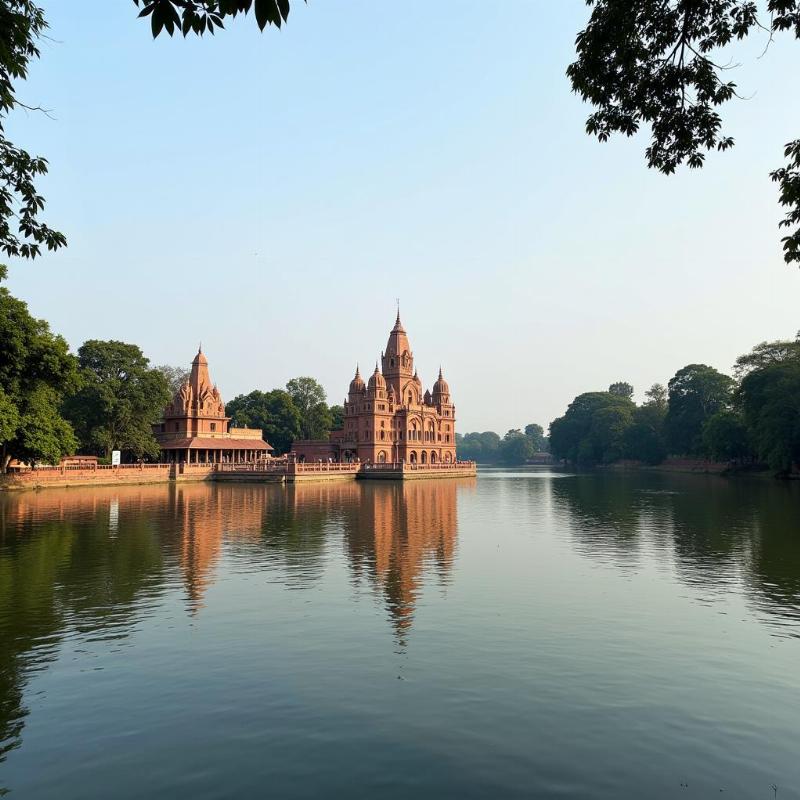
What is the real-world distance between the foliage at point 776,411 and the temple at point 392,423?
40.4 meters

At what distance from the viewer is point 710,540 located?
25641 mm

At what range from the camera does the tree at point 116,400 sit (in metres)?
60.5

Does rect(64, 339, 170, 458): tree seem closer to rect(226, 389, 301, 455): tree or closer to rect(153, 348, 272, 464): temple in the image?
rect(153, 348, 272, 464): temple

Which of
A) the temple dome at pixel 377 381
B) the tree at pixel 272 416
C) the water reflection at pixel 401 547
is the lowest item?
the water reflection at pixel 401 547

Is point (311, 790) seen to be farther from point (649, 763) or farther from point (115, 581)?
point (115, 581)

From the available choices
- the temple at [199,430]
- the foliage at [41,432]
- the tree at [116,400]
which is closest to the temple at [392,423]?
the temple at [199,430]

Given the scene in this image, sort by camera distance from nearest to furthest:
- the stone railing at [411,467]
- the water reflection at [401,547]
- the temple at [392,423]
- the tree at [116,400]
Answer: the water reflection at [401,547] → the tree at [116,400] → the stone railing at [411,467] → the temple at [392,423]

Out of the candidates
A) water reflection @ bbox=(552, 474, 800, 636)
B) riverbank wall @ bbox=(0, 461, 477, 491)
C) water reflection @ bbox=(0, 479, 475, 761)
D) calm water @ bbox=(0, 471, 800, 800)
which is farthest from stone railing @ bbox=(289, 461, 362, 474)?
calm water @ bbox=(0, 471, 800, 800)

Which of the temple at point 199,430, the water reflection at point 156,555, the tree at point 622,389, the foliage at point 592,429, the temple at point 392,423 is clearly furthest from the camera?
the tree at point 622,389

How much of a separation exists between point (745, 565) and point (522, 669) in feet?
41.5

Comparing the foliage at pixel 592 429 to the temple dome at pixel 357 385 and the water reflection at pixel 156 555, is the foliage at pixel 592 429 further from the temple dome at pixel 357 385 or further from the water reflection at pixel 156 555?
the water reflection at pixel 156 555

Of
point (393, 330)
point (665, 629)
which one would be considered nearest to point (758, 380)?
point (393, 330)

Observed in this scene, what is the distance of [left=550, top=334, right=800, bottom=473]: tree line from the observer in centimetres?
6300

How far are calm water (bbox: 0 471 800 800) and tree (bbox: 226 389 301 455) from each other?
7145cm
